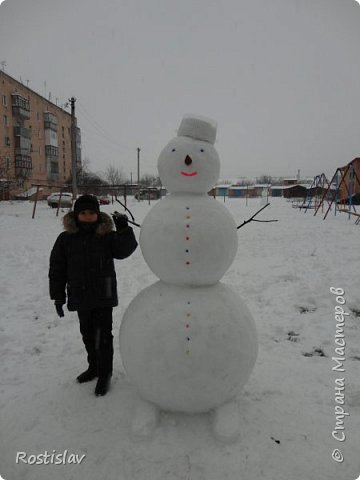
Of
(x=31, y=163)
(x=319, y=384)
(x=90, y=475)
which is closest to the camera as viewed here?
(x=90, y=475)

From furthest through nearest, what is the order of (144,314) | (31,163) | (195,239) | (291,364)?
(31,163) → (291,364) → (144,314) → (195,239)

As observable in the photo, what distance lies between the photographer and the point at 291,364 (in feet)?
10.7

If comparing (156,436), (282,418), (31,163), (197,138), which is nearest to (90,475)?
(156,436)

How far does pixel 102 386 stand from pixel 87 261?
1.12 m

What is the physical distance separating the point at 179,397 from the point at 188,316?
571mm

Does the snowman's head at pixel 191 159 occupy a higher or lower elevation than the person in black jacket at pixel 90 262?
higher

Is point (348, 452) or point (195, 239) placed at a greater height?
point (195, 239)

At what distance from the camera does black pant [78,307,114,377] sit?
2.82m

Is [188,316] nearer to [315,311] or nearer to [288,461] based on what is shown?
[288,461]

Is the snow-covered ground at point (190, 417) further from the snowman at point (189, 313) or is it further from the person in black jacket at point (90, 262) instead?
Answer: the person in black jacket at point (90, 262)

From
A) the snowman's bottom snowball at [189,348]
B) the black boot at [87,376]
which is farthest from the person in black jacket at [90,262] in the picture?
the snowman's bottom snowball at [189,348]

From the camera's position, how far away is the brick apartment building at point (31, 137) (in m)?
33.6

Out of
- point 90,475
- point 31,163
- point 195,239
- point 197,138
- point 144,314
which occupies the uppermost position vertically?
point 31,163

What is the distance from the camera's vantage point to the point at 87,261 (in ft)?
8.88
